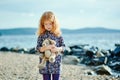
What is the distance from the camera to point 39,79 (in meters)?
12.6

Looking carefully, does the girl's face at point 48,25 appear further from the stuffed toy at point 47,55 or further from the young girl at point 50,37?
the stuffed toy at point 47,55

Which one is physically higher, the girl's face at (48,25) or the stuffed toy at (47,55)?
the girl's face at (48,25)

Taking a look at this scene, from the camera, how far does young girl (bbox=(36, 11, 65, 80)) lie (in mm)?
6809

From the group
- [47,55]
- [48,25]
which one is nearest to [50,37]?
[48,25]

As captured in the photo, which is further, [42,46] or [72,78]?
[72,78]

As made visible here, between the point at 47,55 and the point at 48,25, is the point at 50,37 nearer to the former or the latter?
the point at 48,25

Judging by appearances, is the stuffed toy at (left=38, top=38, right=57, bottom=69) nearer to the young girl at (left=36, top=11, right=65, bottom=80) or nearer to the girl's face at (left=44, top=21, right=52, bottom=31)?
the young girl at (left=36, top=11, right=65, bottom=80)

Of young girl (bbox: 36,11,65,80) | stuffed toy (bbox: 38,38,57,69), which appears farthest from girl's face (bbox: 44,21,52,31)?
stuffed toy (bbox: 38,38,57,69)

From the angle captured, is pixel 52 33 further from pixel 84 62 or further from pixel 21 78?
pixel 84 62

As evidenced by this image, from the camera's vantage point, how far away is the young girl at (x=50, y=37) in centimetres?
681

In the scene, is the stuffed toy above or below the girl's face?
Answer: below

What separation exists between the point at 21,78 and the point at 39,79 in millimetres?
812

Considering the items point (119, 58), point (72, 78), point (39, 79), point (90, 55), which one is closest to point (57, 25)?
point (39, 79)

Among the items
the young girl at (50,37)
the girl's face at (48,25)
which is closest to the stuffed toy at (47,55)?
the young girl at (50,37)
